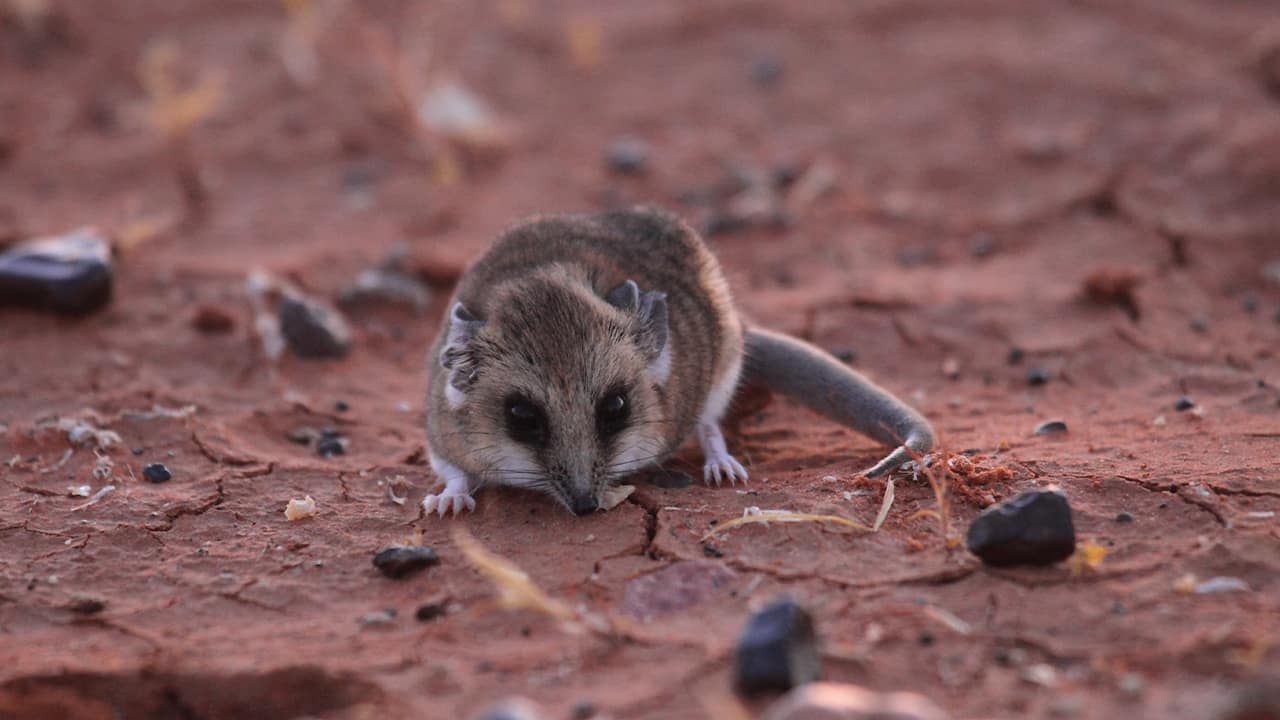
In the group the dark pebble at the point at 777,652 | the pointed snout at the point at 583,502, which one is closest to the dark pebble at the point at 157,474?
the pointed snout at the point at 583,502

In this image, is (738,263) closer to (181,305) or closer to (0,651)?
(181,305)

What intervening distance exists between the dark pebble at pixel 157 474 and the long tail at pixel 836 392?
2556mm

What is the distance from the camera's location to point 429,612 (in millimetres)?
3852

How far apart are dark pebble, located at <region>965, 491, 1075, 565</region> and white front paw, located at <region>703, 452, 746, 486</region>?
1244 millimetres

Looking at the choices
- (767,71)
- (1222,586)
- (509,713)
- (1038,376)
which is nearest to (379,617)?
(509,713)

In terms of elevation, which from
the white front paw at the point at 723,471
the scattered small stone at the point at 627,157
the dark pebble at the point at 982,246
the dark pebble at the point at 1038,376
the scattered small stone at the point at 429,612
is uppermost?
the scattered small stone at the point at 627,157

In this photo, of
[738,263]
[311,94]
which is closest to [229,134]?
[311,94]

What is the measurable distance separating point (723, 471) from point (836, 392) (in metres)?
0.64

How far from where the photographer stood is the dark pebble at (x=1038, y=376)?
578cm

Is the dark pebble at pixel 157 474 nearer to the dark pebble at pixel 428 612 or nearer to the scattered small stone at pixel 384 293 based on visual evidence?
the dark pebble at pixel 428 612

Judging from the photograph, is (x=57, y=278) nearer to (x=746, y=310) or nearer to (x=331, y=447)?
(x=331, y=447)

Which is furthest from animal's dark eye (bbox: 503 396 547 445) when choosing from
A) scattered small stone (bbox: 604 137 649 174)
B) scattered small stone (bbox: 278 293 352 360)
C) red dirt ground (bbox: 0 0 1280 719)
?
scattered small stone (bbox: 604 137 649 174)

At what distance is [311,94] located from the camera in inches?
360

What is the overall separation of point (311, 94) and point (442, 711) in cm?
681
